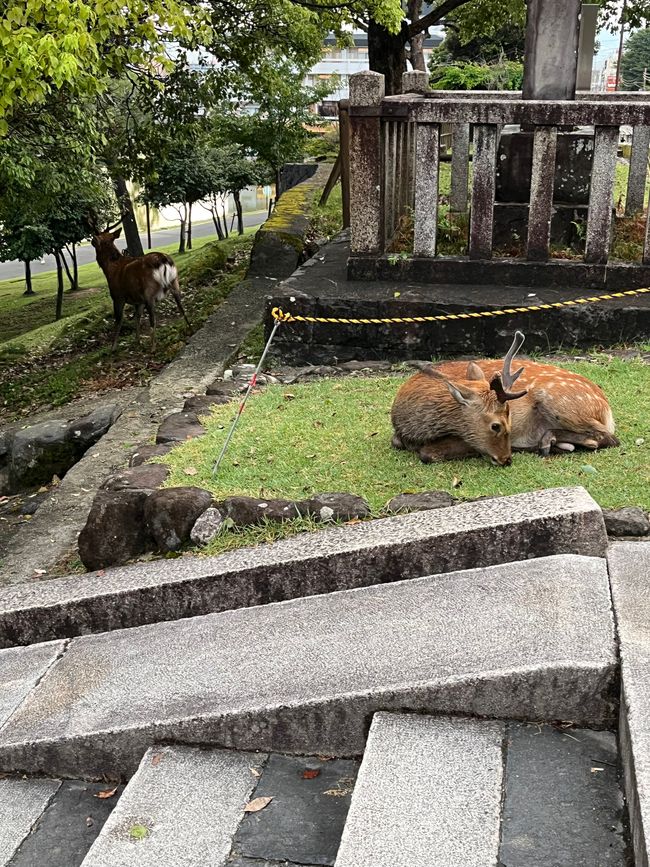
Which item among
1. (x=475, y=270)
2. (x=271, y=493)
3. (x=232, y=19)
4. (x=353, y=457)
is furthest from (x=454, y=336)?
(x=232, y=19)

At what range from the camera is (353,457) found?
5.65m

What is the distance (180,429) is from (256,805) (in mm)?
3401

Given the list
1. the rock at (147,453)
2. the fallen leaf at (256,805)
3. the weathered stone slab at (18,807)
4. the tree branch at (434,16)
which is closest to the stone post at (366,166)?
the rock at (147,453)

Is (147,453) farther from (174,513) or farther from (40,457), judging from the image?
(40,457)

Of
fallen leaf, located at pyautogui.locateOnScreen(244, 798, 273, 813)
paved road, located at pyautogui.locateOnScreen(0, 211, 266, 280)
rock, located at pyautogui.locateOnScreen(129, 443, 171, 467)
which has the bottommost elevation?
paved road, located at pyautogui.locateOnScreen(0, 211, 266, 280)

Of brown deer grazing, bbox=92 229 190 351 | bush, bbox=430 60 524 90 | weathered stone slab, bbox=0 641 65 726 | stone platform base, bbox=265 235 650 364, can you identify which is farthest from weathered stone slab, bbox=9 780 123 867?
bush, bbox=430 60 524 90

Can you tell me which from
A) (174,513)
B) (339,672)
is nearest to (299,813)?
(339,672)

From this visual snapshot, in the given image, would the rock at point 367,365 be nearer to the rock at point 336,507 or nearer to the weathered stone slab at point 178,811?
the rock at point 336,507

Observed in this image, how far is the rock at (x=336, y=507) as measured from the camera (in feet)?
15.7

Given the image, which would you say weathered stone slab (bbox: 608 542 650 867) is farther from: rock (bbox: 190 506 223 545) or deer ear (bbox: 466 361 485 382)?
rock (bbox: 190 506 223 545)

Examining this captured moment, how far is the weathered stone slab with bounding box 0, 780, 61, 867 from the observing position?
3.37 meters

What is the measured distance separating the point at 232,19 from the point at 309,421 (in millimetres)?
10316

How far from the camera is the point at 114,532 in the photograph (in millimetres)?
4977

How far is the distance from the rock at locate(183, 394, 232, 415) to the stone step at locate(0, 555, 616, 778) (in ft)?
9.12
